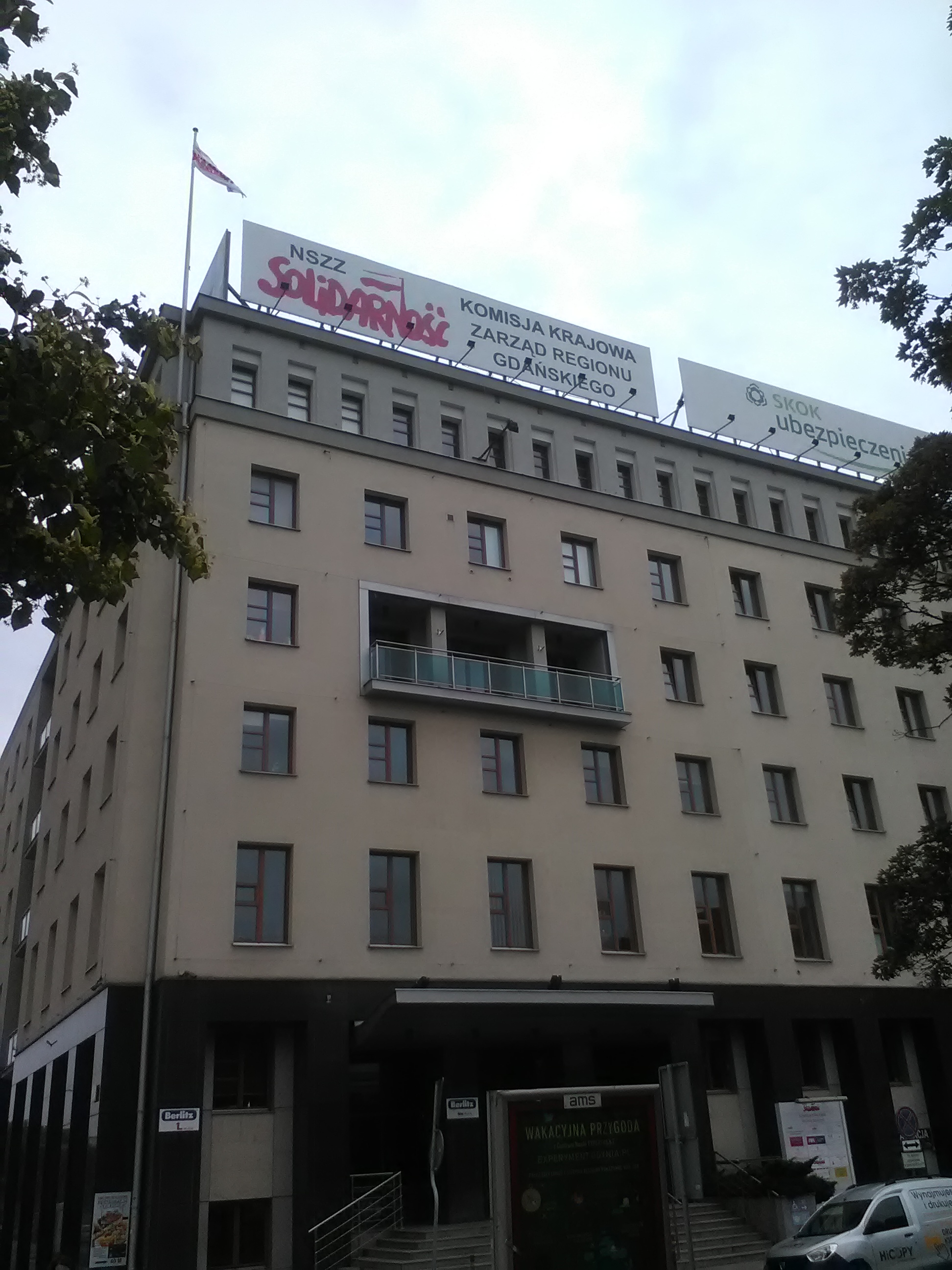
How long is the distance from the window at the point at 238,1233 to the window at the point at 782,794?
18.4 metres

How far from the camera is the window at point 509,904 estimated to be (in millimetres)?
28547

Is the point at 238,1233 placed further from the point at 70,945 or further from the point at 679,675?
the point at 679,675

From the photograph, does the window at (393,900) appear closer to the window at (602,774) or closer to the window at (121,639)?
the window at (602,774)

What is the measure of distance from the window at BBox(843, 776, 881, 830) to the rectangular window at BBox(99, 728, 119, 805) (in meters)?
22.2

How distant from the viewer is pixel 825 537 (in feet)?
134

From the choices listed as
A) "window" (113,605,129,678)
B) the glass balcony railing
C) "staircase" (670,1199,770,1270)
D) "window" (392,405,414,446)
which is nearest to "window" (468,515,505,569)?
the glass balcony railing

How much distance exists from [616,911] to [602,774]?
12.9ft

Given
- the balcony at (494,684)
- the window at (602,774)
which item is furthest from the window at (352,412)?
the window at (602,774)

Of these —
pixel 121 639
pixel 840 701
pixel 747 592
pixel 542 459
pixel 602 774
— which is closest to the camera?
pixel 121 639

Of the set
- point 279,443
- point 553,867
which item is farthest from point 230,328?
point 553,867

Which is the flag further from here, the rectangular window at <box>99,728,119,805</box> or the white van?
the white van

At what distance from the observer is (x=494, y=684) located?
30859mm

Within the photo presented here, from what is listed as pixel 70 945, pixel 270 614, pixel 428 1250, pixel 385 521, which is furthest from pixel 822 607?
pixel 70 945

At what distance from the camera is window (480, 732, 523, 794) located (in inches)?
1198
